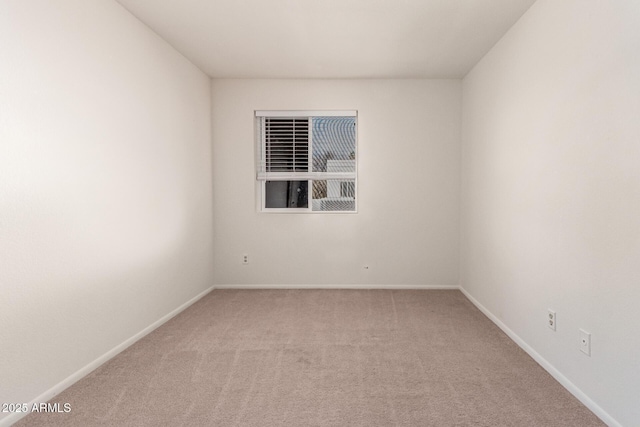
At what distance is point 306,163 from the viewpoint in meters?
4.83

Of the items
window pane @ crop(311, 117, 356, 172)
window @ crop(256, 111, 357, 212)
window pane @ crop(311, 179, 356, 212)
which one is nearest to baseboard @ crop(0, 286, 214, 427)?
window @ crop(256, 111, 357, 212)

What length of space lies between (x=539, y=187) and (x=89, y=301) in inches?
126

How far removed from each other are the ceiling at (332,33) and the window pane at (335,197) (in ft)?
4.44

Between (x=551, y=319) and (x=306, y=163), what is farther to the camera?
(x=306, y=163)

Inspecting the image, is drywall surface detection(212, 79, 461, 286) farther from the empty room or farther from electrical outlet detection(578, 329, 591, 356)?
electrical outlet detection(578, 329, 591, 356)

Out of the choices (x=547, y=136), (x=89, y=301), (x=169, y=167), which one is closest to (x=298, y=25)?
(x=169, y=167)

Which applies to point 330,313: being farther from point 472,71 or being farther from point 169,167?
point 472,71

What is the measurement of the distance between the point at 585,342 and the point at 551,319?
14.1 inches

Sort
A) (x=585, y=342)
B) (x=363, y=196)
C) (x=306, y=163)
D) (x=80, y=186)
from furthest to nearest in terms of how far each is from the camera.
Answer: (x=306, y=163) < (x=363, y=196) < (x=80, y=186) < (x=585, y=342)

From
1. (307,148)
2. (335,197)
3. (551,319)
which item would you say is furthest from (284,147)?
(551,319)

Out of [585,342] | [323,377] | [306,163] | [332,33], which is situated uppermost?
[332,33]

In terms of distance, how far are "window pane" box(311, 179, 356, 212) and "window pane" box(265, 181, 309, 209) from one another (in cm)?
15

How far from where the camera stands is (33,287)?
2.05 meters

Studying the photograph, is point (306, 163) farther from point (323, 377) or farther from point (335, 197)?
point (323, 377)
